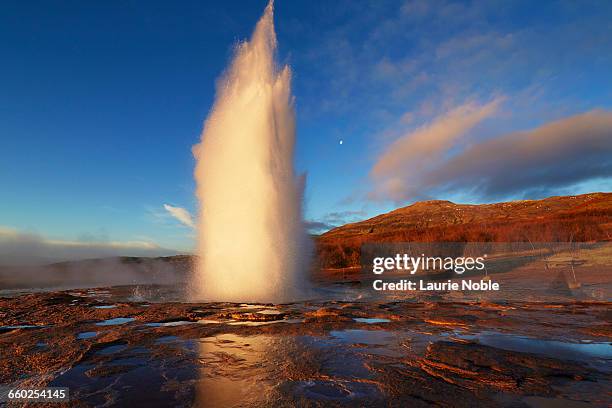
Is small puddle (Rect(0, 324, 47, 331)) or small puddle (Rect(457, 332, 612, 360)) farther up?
small puddle (Rect(457, 332, 612, 360))

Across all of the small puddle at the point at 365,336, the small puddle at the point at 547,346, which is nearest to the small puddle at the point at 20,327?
the small puddle at the point at 365,336

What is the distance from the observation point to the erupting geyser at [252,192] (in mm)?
15500

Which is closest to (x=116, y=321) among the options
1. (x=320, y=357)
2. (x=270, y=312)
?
(x=270, y=312)

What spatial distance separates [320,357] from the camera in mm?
6172

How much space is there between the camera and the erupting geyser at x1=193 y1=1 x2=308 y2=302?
50.9ft

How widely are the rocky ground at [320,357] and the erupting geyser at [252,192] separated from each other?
472 centimetres

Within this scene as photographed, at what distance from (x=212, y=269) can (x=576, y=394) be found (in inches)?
552

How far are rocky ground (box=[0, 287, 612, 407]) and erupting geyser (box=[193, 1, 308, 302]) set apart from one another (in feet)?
15.5

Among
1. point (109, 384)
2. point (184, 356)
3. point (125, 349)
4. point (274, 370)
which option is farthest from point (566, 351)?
point (125, 349)

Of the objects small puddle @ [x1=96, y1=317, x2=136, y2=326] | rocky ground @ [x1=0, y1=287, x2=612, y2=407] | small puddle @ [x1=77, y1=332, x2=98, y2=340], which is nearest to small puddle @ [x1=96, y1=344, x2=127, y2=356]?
Result: rocky ground @ [x1=0, y1=287, x2=612, y2=407]

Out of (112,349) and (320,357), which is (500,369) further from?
(112,349)

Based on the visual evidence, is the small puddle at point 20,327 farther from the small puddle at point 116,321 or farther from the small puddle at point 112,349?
the small puddle at point 112,349

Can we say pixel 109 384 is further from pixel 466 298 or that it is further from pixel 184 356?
pixel 466 298

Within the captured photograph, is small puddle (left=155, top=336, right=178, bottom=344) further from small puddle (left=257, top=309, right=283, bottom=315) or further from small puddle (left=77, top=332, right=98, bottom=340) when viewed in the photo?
small puddle (left=257, top=309, right=283, bottom=315)
